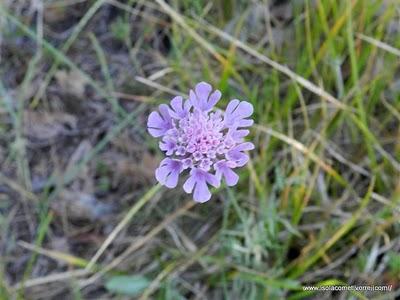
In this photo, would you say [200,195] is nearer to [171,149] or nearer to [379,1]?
[171,149]

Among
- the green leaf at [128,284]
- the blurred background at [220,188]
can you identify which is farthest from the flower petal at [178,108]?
the green leaf at [128,284]

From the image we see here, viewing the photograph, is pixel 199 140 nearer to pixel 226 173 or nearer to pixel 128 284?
pixel 226 173

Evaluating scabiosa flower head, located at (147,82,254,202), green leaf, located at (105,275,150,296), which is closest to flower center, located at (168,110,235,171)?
scabiosa flower head, located at (147,82,254,202)

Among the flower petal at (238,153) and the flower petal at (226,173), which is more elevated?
the flower petal at (238,153)

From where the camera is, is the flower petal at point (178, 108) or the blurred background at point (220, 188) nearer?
the flower petal at point (178, 108)

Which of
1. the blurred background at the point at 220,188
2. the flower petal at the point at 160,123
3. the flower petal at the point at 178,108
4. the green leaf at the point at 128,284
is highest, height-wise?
the flower petal at the point at 178,108

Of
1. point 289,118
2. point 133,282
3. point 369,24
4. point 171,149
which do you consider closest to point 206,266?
point 133,282

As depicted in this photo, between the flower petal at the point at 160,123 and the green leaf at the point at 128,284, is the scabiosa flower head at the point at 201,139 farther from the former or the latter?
the green leaf at the point at 128,284
